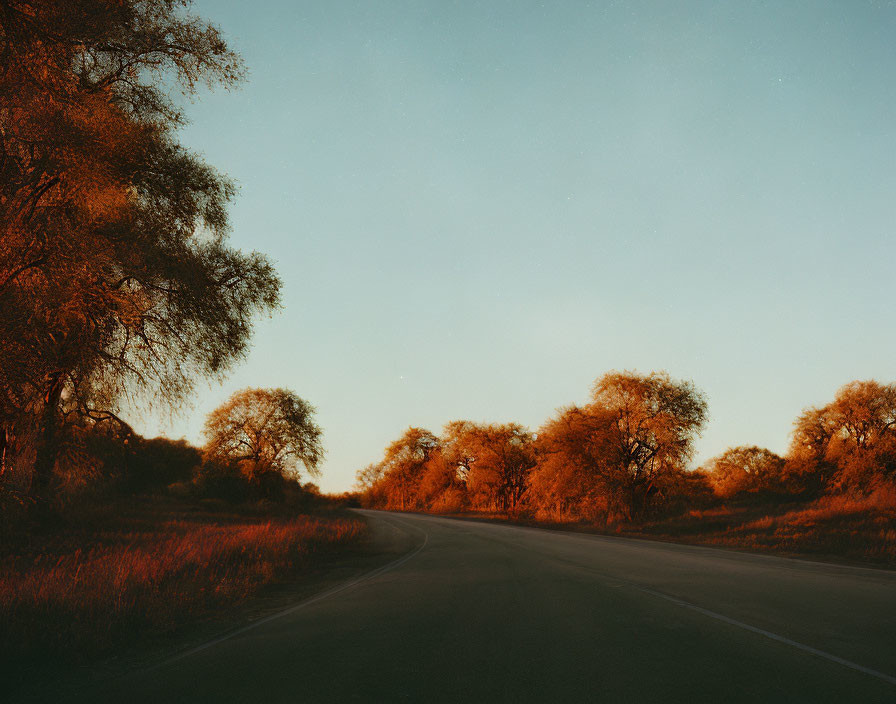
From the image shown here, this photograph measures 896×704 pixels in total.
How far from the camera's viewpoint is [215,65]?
1254cm

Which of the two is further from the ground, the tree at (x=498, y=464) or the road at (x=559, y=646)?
the tree at (x=498, y=464)

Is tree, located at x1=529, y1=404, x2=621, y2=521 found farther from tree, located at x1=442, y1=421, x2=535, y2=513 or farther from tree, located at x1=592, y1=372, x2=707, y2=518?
tree, located at x1=442, y1=421, x2=535, y2=513

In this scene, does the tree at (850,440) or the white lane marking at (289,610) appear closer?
the white lane marking at (289,610)

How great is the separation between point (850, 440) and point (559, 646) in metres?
43.3

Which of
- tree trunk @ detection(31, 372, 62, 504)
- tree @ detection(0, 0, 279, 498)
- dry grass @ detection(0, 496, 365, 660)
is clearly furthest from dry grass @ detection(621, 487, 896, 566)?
tree trunk @ detection(31, 372, 62, 504)

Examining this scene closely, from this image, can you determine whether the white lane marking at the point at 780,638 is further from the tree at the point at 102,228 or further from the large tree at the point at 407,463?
the large tree at the point at 407,463

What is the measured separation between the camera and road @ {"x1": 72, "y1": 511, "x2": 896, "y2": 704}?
14.9 feet

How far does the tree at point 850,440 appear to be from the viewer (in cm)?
3362

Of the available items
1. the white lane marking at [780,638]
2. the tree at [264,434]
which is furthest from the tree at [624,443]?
the white lane marking at [780,638]

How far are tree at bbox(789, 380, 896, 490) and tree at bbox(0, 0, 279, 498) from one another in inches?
1372

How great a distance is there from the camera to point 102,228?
40.1ft

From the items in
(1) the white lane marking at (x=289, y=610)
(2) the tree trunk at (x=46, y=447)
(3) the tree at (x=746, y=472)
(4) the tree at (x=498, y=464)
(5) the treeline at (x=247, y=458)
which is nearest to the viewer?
(1) the white lane marking at (x=289, y=610)

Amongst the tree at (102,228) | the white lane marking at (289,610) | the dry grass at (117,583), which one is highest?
the tree at (102,228)

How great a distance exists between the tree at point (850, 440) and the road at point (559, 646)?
27.9 m
